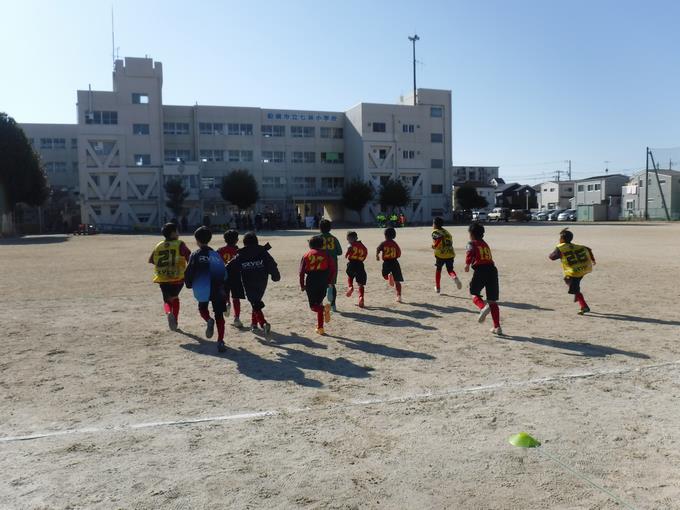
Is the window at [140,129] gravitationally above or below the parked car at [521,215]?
above

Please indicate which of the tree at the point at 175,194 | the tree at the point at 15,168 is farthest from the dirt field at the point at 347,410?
the tree at the point at 175,194

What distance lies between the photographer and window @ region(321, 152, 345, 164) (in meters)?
67.7

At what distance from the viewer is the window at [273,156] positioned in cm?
6406

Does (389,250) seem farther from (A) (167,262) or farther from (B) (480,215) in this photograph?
(B) (480,215)

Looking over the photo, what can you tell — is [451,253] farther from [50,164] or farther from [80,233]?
[50,164]

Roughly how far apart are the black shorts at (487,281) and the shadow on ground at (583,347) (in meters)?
0.64

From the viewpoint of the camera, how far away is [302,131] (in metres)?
66.1

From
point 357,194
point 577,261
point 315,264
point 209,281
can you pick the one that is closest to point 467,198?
point 357,194

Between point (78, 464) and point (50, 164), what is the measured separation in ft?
228

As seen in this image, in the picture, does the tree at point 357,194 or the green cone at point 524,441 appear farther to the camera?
the tree at point 357,194

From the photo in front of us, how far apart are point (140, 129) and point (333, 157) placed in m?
23.0

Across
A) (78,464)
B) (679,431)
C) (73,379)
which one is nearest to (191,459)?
(78,464)

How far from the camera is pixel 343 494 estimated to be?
3367 millimetres

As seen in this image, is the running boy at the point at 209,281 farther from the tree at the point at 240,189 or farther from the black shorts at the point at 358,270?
the tree at the point at 240,189
